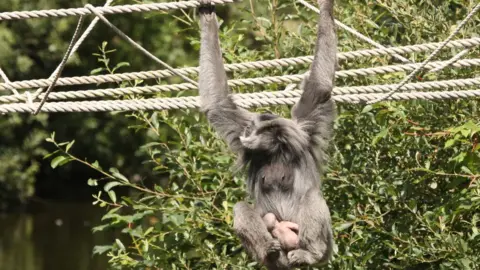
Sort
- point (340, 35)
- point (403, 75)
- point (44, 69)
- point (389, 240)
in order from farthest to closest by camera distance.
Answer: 1. point (44, 69)
2. point (340, 35)
3. point (403, 75)
4. point (389, 240)

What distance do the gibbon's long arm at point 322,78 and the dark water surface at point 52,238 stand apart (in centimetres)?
1222

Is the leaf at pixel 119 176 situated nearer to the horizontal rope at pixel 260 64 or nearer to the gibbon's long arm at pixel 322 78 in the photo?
the horizontal rope at pixel 260 64

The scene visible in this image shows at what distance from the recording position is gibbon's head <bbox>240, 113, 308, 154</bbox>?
6082mm

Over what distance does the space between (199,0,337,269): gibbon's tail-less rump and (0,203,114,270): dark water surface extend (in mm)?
11906

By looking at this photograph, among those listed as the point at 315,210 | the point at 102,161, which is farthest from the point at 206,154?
the point at 102,161

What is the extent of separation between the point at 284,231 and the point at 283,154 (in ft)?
1.76

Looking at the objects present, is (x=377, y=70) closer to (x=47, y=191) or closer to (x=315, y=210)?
(x=315, y=210)

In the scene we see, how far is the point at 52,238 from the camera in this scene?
21.7 m

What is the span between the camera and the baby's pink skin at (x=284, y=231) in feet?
19.6

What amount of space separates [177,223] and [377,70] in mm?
2253

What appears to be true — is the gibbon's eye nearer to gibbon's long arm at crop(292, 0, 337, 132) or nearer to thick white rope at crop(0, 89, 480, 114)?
thick white rope at crop(0, 89, 480, 114)

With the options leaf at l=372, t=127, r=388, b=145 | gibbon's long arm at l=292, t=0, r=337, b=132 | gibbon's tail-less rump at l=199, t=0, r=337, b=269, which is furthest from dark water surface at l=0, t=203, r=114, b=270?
gibbon's long arm at l=292, t=0, r=337, b=132

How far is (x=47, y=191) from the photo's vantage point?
2595cm

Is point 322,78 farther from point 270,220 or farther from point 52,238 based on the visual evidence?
point 52,238
